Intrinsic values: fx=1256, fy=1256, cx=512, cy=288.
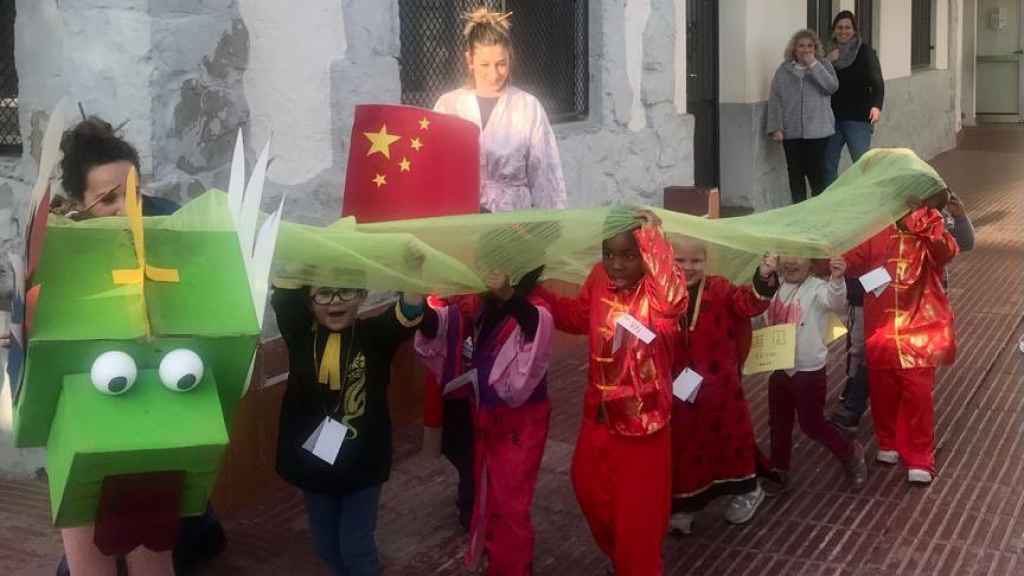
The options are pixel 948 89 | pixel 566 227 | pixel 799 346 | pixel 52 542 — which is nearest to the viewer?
pixel 566 227

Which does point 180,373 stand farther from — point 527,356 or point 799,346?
point 799,346

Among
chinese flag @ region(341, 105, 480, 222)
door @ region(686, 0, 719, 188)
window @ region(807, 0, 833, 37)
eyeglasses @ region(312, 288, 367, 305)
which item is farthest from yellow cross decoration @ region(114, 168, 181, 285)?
window @ region(807, 0, 833, 37)

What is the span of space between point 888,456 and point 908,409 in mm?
278

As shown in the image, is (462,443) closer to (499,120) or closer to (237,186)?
(499,120)

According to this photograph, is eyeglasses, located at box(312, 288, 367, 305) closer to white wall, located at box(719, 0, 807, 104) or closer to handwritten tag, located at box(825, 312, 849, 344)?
handwritten tag, located at box(825, 312, 849, 344)

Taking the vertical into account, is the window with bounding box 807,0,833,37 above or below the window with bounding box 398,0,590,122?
above

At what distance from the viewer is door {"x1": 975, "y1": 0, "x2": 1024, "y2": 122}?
73.5 ft

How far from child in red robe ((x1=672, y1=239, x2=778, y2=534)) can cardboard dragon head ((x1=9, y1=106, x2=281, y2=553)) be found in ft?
6.01

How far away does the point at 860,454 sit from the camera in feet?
17.0

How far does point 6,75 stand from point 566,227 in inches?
107

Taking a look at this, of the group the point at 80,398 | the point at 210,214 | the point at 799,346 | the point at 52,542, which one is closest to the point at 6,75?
the point at 52,542

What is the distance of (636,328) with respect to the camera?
383 centimetres

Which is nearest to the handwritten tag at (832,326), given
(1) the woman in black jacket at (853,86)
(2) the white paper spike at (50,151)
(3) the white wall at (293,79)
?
(3) the white wall at (293,79)

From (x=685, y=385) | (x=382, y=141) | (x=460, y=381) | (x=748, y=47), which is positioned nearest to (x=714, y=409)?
(x=685, y=385)
